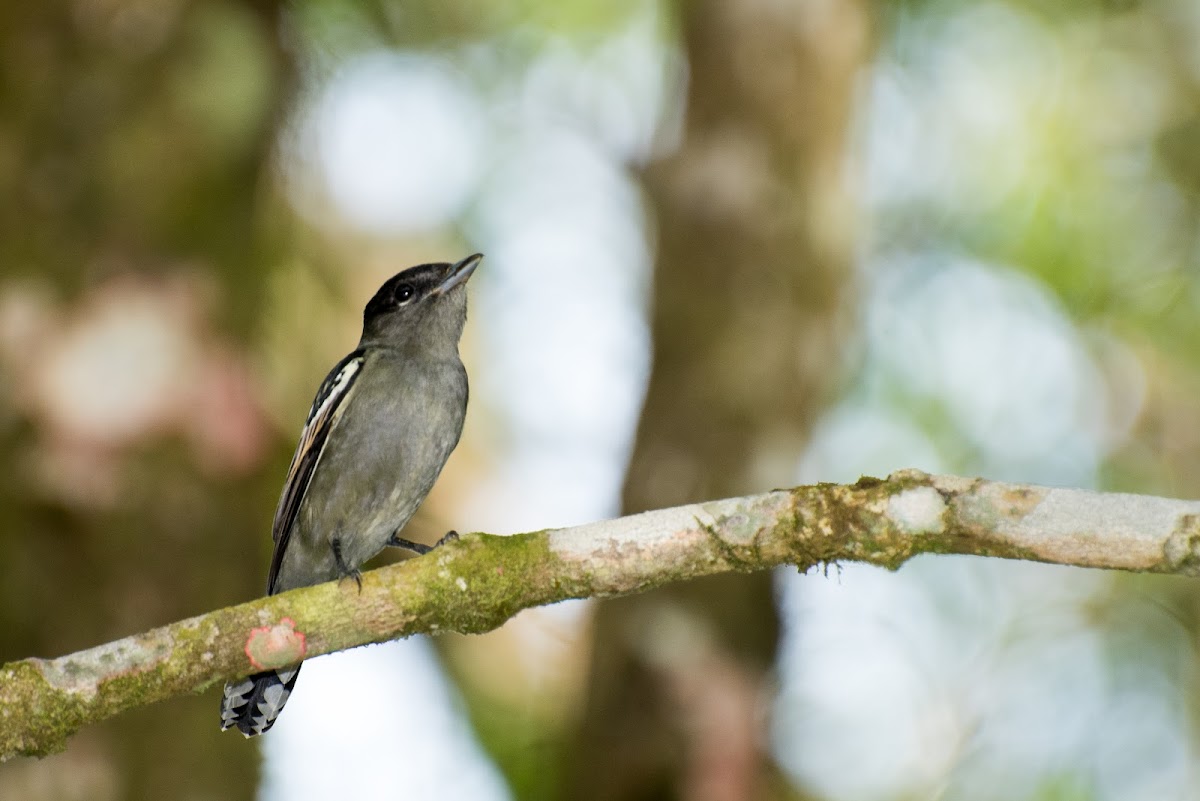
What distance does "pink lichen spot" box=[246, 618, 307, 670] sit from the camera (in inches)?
142

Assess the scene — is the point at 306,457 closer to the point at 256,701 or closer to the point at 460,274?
the point at 256,701

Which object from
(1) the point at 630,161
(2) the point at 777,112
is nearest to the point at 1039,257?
(1) the point at 630,161

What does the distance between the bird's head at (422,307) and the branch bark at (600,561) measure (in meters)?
2.30

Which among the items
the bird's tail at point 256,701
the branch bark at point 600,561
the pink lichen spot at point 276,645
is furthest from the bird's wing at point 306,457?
the pink lichen spot at point 276,645

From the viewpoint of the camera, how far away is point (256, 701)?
203 inches

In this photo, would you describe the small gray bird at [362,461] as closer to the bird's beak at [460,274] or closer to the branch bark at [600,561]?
the bird's beak at [460,274]

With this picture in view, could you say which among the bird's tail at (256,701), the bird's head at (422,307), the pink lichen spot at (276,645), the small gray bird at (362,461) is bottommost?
the pink lichen spot at (276,645)

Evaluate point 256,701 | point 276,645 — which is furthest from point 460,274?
point 276,645

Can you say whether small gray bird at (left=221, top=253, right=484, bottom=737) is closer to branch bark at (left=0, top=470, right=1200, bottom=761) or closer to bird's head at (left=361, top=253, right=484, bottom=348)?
bird's head at (left=361, top=253, right=484, bottom=348)

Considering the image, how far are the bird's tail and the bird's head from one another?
1.55 meters

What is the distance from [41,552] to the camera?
4.71m

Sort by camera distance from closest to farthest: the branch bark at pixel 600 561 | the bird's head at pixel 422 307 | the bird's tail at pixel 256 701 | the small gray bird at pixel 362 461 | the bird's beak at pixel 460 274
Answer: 1. the branch bark at pixel 600 561
2. the bird's tail at pixel 256 701
3. the small gray bird at pixel 362 461
4. the bird's head at pixel 422 307
5. the bird's beak at pixel 460 274

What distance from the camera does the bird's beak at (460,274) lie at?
20.1 ft

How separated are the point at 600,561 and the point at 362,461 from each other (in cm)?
220
